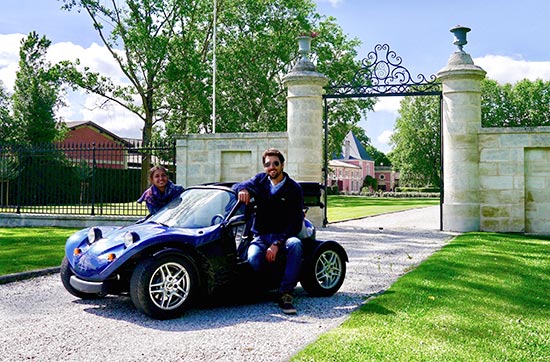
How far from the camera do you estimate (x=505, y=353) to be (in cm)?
415

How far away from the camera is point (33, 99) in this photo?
32594 mm

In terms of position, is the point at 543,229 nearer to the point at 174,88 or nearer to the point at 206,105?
the point at 206,105

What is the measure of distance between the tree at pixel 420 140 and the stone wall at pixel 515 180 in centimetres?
5060

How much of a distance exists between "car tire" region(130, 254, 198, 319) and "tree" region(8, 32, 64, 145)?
29158mm

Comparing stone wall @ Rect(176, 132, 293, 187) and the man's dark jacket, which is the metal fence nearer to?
stone wall @ Rect(176, 132, 293, 187)

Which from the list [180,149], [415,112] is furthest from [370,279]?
[415,112]

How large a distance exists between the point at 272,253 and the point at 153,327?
4.60ft

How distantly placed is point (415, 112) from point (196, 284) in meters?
62.6

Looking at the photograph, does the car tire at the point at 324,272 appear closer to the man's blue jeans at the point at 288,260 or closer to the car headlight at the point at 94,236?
the man's blue jeans at the point at 288,260

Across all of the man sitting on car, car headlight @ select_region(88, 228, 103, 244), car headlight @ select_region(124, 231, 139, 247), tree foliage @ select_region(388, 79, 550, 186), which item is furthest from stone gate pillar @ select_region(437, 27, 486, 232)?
tree foliage @ select_region(388, 79, 550, 186)

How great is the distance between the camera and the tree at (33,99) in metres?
32.5

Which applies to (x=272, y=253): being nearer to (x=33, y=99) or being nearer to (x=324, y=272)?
(x=324, y=272)

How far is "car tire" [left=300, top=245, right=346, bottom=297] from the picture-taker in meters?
6.41

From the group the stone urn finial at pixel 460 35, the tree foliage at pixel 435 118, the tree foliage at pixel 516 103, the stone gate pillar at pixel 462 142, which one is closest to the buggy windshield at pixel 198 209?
the stone gate pillar at pixel 462 142
